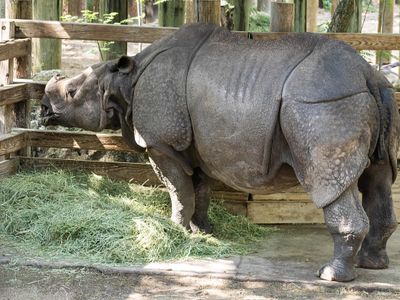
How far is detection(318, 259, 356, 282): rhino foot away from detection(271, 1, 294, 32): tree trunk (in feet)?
8.57

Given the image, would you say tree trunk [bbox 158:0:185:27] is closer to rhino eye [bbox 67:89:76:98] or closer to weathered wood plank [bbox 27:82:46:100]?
weathered wood plank [bbox 27:82:46:100]

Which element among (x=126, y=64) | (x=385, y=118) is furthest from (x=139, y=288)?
(x=385, y=118)

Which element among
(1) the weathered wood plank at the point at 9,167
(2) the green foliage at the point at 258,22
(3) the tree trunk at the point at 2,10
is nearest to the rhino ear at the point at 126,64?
(1) the weathered wood plank at the point at 9,167

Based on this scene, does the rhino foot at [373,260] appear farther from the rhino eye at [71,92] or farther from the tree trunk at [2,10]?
the tree trunk at [2,10]

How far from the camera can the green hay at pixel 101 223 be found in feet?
24.5

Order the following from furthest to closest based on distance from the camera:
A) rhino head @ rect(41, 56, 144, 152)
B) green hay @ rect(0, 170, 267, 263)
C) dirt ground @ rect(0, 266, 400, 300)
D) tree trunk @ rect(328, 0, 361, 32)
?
1. tree trunk @ rect(328, 0, 361, 32)
2. rhino head @ rect(41, 56, 144, 152)
3. green hay @ rect(0, 170, 267, 263)
4. dirt ground @ rect(0, 266, 400, 300)

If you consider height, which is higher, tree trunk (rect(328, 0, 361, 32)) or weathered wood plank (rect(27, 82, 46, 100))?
tree trunk (rect(328, 0, 361, 32))

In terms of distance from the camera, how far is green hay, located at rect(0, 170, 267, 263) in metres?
7.46

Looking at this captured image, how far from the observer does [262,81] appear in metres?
7.15

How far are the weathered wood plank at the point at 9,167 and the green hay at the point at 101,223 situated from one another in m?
0.14

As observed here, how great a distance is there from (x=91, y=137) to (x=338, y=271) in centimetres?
316

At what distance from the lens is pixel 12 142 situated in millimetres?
8930

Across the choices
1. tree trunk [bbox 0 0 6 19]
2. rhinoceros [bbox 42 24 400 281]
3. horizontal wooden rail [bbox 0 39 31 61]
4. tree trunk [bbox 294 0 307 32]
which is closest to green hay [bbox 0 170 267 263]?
rhinoceros [bbox 42 24 400 281]

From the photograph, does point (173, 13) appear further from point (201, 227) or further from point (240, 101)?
point (240, 101)
